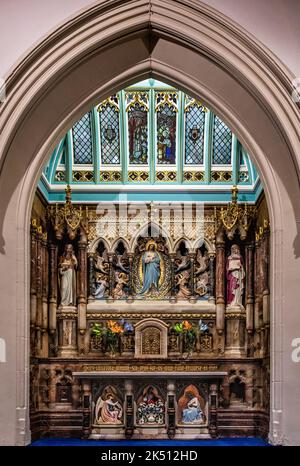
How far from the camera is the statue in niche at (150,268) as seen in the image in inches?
540

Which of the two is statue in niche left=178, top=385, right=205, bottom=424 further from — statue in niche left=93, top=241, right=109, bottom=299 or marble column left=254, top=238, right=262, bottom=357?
statue in niche left=93, top=241, right=109, bottom=299

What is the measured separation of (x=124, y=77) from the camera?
8.16 meters

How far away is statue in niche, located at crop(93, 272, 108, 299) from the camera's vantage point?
1375cm

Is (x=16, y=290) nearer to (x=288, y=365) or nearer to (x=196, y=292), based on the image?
(x=288, y=365)

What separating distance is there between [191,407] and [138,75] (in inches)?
251

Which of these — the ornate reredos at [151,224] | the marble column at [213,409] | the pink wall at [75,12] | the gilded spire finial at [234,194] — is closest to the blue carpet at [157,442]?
the marble column at [213,409]

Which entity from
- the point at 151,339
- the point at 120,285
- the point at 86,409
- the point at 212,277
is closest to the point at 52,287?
the point at 120,285

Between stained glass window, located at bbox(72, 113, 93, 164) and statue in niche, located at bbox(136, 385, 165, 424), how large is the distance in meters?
3.75

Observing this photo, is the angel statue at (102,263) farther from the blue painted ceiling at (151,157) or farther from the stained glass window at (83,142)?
the stained glass window at (83,142)

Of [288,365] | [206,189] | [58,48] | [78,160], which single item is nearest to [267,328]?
[206,189]

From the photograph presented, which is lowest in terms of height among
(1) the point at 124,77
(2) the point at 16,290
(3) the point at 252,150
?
(2) the point at 16,290

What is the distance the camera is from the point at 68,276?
13594 mm

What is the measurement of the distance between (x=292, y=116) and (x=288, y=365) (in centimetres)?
213

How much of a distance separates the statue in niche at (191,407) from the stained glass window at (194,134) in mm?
3570
